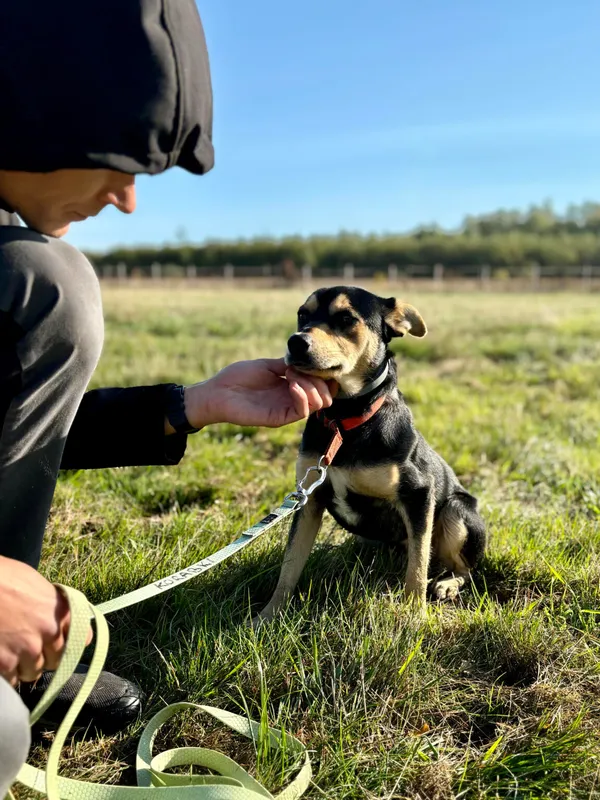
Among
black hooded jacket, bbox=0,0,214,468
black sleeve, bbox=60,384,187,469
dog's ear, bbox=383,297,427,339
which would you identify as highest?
black hooded jacket, bbox=0,0,214,468

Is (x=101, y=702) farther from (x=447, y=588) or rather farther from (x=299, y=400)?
(x=447, y=588)

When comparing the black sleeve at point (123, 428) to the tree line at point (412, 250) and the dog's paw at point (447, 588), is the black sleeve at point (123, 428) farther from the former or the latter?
the tree line at point (412, 250)

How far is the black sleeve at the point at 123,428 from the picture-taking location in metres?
2.21

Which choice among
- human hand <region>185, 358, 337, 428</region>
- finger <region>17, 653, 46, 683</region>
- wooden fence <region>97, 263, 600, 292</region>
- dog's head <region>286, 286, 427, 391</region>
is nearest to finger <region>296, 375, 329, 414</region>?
human hand <region>185, 358, 337, 428</region>

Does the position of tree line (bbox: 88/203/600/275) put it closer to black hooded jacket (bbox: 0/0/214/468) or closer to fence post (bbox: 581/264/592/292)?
fence post (bbox: 581/264/592/292)

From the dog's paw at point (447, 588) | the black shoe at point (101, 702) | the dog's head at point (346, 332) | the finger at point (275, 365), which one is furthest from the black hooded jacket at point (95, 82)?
the dog's paw at point (447, 588)

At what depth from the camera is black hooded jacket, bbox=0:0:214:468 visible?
143cm

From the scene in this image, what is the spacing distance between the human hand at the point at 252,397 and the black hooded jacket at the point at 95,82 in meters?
0.84

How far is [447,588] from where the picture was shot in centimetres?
302

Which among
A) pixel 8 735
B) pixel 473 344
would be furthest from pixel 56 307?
pixel 473 344

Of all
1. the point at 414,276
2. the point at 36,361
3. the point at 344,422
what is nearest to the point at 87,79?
the point at 36,361

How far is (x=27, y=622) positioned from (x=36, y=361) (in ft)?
1.89

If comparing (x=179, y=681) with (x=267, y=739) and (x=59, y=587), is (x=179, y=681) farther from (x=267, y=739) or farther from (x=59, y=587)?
(x=59, y=587)

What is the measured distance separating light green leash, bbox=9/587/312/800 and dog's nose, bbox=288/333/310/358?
131cm
